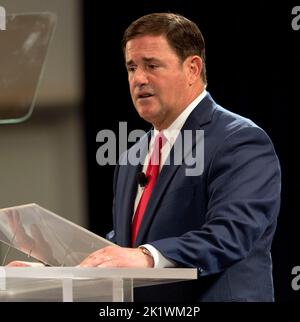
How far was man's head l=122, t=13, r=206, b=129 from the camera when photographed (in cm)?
262

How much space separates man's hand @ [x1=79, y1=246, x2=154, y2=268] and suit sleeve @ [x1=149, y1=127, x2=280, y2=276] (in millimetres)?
81

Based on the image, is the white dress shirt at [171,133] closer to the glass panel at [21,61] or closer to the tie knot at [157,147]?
the tie knot at [157,147]

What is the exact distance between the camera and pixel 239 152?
7.80ft

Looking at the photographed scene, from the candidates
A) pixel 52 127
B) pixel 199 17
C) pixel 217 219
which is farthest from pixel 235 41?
pixel 217 219

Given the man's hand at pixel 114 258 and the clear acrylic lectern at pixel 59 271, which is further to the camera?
the man's hand at pixel 114 258

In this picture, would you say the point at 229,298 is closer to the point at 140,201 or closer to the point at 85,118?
the point at 140,201

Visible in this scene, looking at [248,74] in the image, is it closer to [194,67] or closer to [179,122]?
[194,67]

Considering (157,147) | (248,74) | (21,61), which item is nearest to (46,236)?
(157,147)

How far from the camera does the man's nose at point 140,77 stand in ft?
8.54

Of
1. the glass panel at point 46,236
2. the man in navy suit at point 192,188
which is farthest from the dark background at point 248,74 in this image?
the glass panel at point 46,236

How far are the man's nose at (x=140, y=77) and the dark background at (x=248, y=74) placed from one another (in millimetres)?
764

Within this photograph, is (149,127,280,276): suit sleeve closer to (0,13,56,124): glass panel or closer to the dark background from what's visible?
the dark background

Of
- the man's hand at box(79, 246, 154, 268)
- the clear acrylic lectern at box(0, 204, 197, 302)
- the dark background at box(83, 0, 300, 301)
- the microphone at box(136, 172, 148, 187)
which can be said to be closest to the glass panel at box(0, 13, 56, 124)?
the dark background at box(83, 0, 300, 301)

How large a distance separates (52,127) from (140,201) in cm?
89
